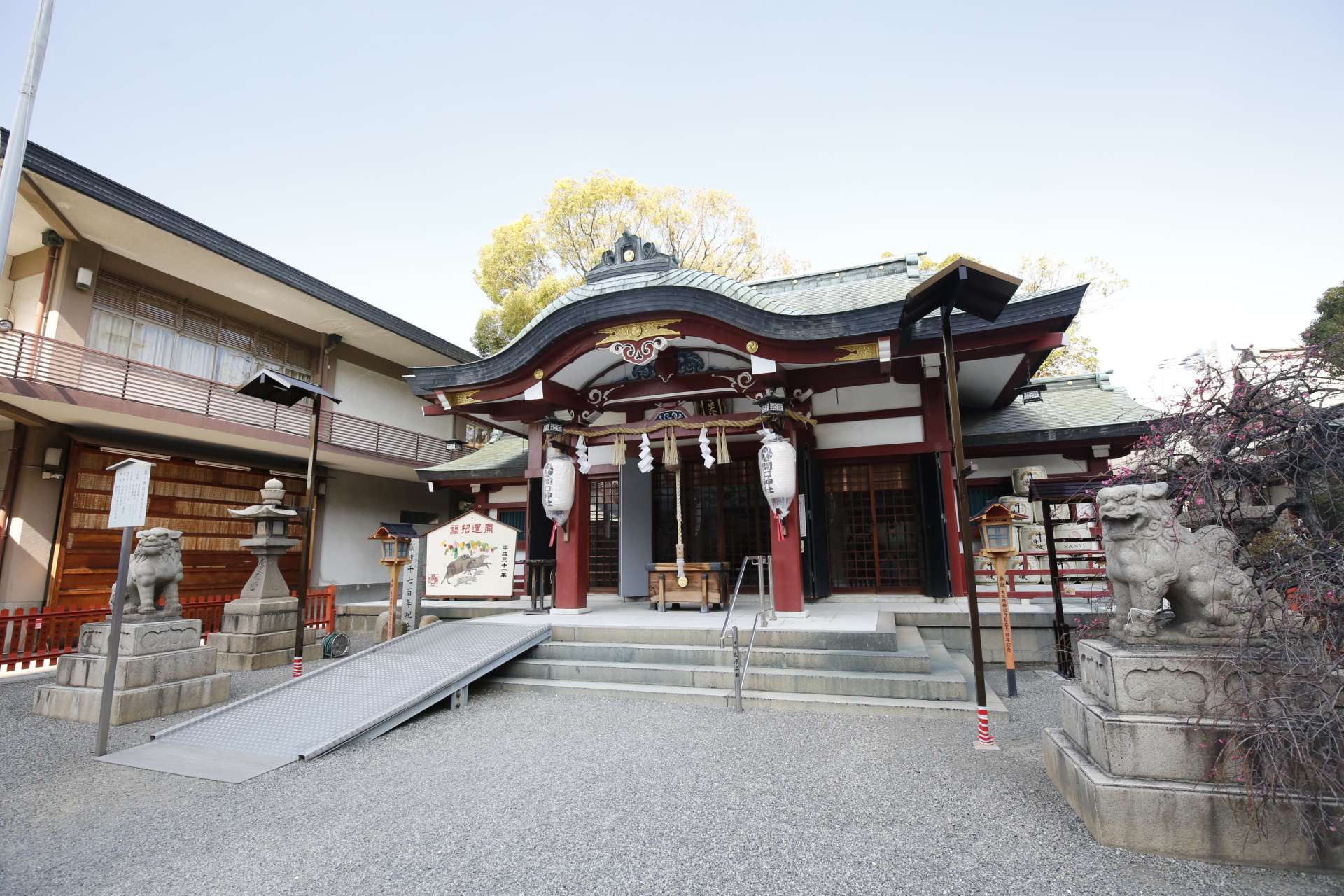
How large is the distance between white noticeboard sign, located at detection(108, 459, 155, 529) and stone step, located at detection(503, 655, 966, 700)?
3638mm

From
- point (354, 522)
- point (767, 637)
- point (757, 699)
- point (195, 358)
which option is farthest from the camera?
point (354, 522)

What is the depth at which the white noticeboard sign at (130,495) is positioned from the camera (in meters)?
4.54

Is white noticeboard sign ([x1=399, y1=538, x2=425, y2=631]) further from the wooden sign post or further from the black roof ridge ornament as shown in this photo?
the black roof ridge ornament

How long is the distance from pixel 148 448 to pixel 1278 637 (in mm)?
15276

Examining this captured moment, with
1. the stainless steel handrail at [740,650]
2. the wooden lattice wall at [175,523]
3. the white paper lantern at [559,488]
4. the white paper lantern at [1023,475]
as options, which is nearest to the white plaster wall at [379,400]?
the wooden lattice wall at [175,523]

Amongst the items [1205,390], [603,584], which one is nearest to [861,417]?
[603,584]

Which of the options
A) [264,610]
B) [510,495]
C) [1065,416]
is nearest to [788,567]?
[1065,416]

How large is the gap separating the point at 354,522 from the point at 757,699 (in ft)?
43.9

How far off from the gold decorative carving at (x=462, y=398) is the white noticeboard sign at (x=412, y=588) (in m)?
2.03

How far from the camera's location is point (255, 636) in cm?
782

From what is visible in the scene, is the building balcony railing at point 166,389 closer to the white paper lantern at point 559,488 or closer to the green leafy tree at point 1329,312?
the white paper lantern at point 559,488

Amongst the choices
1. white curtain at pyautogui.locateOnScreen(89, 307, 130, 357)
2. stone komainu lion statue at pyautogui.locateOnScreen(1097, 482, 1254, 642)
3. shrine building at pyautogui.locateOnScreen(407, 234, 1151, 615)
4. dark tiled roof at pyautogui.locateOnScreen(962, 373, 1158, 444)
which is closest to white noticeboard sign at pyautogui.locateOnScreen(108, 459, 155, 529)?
shrine building at pyautogui.locateOnScreen(407, 234, 1151, 615)

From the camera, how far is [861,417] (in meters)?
9.23

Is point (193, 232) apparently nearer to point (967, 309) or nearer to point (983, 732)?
point (967, 309)
